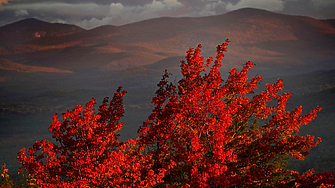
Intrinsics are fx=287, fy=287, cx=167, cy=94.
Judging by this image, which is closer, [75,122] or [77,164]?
[77,164]

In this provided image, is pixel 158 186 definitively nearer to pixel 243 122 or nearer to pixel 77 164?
pixel 77 164

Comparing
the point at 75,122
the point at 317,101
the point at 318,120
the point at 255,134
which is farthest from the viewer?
the point at 317,101

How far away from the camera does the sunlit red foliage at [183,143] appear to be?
9133 mm

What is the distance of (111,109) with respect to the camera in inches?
440

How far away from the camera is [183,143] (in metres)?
11.2

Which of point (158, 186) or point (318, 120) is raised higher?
point (158, 186)

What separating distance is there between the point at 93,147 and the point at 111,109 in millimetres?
1673

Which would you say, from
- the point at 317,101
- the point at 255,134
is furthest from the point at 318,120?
the point at 255,134

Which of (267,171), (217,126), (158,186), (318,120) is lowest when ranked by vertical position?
(318,120)

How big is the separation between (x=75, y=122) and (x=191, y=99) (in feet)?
13.6

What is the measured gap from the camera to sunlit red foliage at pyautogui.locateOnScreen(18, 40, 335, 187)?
30.0 ft

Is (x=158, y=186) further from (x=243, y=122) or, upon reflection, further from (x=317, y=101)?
(x=317, y=101)

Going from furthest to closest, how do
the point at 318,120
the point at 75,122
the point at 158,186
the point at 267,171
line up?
the point at 318,120
the point at 158,186
the point at 75,122
the point at 267,171

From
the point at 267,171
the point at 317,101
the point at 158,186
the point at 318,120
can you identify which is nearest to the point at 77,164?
the point at 158,186
